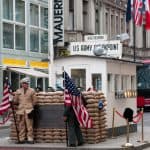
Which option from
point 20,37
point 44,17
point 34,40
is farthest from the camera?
point 44,17

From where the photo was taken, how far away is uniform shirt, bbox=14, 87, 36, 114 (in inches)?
719

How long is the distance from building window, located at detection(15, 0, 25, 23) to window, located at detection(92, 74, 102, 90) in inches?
740

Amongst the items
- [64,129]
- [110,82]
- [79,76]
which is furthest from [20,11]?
[64,129]

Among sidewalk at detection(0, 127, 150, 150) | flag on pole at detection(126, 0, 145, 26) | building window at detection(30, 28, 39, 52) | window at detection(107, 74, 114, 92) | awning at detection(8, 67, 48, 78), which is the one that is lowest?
sidewalk at detection(0, 127, 150, 150)

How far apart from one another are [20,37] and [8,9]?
2.35 metres

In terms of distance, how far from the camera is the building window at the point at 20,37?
39344mm

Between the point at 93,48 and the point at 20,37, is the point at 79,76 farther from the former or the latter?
the point at 20,37

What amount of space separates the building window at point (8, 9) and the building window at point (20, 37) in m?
1.10

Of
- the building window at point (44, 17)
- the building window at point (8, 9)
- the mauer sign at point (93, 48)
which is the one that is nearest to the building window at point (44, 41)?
the building window at point (44, 17)

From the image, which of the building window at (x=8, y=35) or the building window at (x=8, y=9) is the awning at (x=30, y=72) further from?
the building window at (x=8, y=9)

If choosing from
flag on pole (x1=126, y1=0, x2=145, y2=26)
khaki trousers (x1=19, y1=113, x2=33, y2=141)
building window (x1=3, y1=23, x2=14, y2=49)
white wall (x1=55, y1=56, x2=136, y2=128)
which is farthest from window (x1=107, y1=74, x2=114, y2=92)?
building window (x1=3, y1=23, x2=14, y2=49)

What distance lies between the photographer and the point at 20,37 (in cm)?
3991

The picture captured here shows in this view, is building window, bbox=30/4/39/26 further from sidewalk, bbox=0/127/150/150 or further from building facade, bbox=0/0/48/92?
sidewalk, bbox=0/127/150/150

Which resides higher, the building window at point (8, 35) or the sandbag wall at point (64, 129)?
the building window at point (8, 35)
